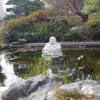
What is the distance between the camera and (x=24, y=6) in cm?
2394

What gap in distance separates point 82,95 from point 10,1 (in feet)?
67.3

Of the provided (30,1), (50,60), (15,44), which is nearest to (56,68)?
(50,60)

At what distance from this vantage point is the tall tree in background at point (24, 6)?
76.6ft

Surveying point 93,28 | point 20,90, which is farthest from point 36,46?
point 20,90

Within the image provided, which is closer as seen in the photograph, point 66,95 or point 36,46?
point 66,95

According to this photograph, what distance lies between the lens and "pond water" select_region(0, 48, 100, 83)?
408 inches

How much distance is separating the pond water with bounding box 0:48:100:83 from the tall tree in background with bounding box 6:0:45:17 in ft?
31.2

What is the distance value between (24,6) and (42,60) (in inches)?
565

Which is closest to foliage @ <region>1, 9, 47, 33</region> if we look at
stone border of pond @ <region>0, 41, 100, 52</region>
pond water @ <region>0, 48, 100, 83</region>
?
stone border of pond @ <region>0, 41, 100, 52</region>

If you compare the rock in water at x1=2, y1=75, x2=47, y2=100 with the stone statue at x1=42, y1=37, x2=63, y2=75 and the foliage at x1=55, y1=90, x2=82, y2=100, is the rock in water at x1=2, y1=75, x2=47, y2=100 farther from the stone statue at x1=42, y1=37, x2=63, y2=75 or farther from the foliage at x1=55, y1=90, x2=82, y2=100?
the stone statue at x1=42, y1=37, x2=63, y2=75

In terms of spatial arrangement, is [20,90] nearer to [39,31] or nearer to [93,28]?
[93,28]

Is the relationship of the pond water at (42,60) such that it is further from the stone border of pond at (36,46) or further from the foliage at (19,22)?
the foliage at (19,22)

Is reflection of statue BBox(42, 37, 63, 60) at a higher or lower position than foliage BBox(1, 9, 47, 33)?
lower

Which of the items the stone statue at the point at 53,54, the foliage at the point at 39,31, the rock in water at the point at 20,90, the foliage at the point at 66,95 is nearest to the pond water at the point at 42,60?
the stone statue at the point at 53,54
